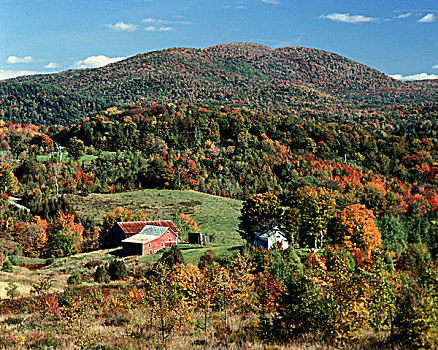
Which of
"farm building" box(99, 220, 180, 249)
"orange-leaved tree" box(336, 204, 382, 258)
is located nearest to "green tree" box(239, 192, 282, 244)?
"orange-leaved tree" box(336, 204, 382, 258)

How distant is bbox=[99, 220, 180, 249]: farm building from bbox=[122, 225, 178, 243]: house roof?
3.21 meters

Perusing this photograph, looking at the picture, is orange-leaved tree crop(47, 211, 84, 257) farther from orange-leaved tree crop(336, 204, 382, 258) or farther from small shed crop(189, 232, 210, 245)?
orange-leaved tree crop(336, 204, 382, 258)

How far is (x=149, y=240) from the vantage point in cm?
6581

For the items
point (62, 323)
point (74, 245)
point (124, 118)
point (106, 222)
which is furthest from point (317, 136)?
point (62, 323)

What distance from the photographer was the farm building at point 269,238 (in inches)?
2215

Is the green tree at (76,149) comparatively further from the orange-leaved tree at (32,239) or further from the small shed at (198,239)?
the small shed at (198,239)

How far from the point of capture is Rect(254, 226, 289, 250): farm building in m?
56.2

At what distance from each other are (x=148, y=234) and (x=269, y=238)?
24.9 metres

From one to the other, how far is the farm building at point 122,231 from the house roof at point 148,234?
321 centimetres

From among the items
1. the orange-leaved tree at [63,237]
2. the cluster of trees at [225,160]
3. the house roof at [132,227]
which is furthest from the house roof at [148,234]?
the cluster of trees at [225,160]

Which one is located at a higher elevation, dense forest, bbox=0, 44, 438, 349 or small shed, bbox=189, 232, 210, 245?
dense forest, bbox=0, 44, 438, 349

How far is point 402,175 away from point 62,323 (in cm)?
15123

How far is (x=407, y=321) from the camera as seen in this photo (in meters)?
12.1

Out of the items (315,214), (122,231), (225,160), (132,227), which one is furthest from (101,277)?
(225,160)
